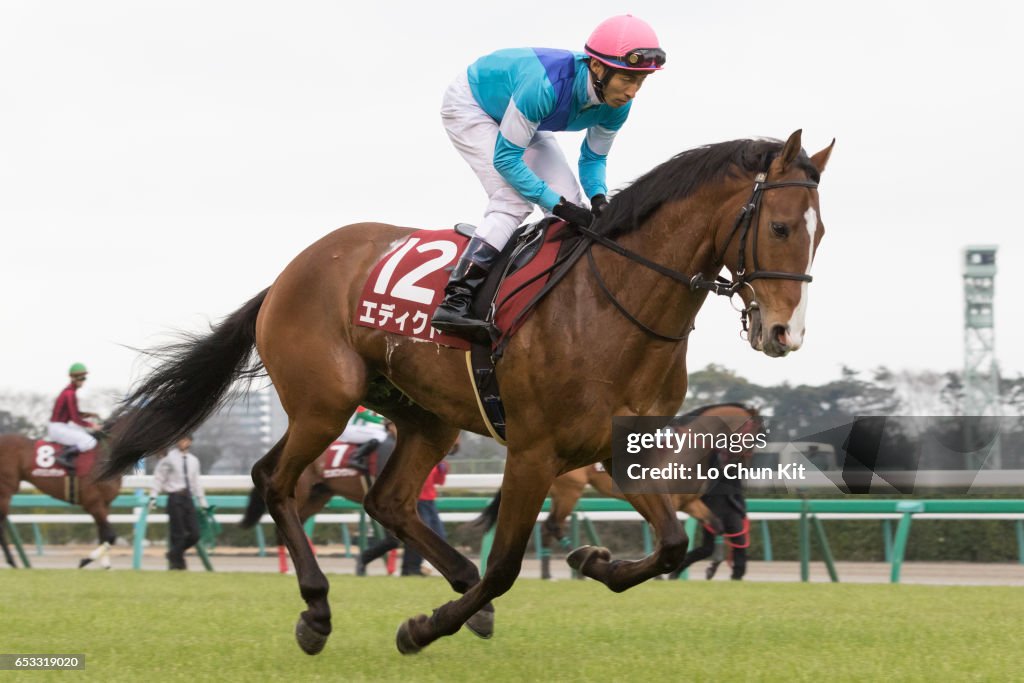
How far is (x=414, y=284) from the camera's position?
5355 mm

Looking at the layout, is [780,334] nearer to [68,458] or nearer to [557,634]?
[557,634]

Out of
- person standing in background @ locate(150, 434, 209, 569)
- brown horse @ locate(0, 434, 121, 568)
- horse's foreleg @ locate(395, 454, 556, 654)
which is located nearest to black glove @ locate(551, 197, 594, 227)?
horse's foreleg @ locate(395, 454, 556, 654)

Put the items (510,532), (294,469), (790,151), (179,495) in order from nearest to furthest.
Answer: (790,151)
(510,532)
(294,469)
(179,495)

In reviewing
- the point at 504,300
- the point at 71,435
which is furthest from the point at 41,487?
the point at 504,300

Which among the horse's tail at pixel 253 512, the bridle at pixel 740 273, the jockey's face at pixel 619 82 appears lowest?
the horse's tail at pixel 253 512

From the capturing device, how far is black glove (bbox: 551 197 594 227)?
15.9 feet

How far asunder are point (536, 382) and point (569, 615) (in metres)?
2.90

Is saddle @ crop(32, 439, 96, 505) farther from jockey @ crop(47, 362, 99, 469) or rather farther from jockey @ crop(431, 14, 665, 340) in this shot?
jockey @ crop(431, 14, 665, 340)

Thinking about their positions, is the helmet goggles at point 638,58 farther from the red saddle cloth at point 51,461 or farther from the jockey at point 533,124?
the red saddle cloth at point 51,461

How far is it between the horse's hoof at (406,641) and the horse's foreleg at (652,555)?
747mm

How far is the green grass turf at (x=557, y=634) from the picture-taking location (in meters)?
4.70

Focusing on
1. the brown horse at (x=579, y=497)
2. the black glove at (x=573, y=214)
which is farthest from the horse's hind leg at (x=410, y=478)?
the brown horse at (x=579, y=497)

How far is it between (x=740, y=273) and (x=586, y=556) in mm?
1387

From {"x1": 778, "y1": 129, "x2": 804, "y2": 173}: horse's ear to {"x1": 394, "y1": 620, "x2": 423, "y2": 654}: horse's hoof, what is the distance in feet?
7.61
